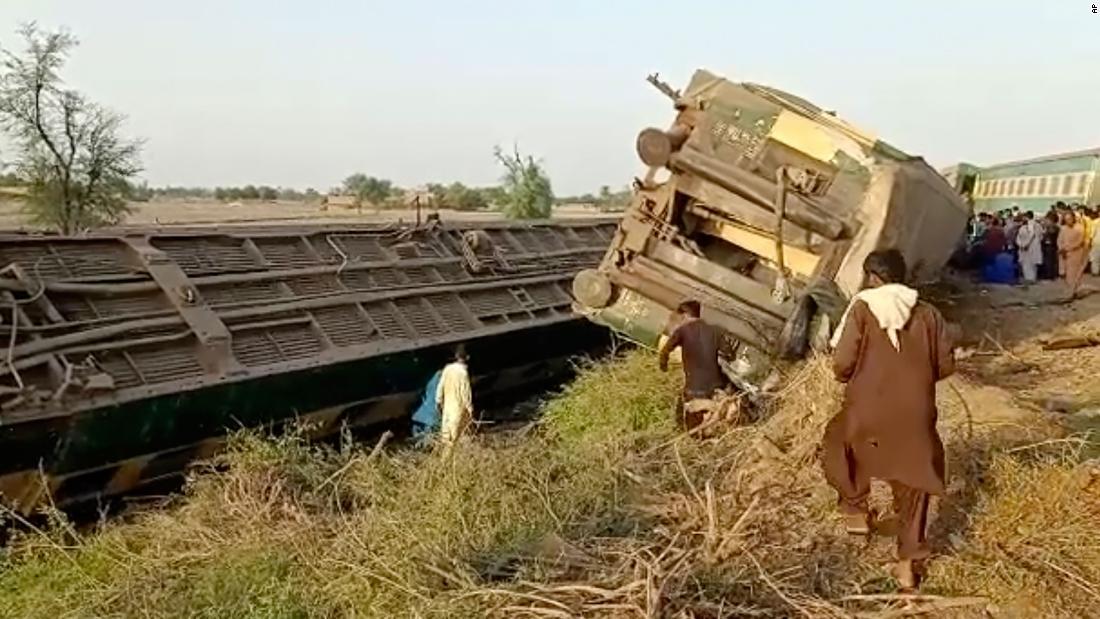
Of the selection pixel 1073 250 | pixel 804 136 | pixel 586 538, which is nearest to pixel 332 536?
pixel 586 538

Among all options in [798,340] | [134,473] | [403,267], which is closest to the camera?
[134,473]

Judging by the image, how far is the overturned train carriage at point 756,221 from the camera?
923 cm

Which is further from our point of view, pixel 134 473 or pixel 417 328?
pixel 417 328

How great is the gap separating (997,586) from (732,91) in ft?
20.6

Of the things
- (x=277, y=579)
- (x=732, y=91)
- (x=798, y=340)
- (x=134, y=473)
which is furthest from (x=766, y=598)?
(x=732, y=91)

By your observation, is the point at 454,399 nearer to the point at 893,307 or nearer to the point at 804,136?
the point at 804,136

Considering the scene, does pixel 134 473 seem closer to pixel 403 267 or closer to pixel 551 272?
pixel 403 267

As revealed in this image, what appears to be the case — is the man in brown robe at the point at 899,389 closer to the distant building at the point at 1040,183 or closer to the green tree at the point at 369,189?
the distant building at the point at 1040,183

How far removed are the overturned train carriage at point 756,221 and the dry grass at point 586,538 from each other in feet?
7.45

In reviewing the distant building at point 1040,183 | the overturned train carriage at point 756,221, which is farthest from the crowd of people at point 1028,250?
the overturned train carriage at point 756,221

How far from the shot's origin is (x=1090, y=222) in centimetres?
1741

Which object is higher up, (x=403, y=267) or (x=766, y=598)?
(x=403, y=267)

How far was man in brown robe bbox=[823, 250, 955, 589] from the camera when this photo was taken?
4934 mm

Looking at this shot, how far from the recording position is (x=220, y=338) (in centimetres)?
912
